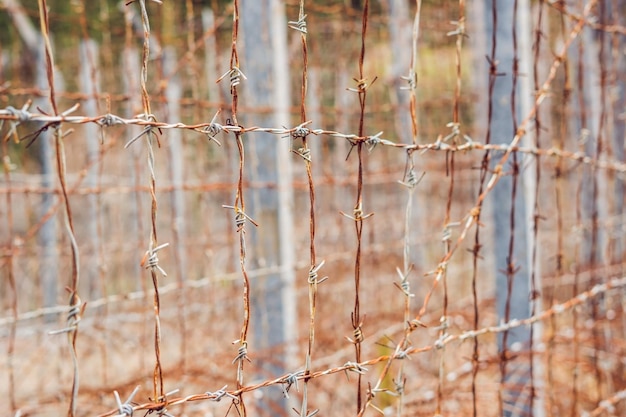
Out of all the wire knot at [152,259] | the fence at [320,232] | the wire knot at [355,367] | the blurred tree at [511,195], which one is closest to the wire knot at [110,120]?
the fence at [320,232]

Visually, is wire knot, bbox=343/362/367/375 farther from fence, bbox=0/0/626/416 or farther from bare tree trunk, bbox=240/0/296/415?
bare tree trunk, bbox=240/0/296/415

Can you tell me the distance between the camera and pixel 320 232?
5.49 meters

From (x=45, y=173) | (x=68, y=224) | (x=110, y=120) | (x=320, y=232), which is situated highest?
(x=110, y=120)

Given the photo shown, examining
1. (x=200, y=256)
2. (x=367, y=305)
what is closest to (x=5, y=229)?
(x=200, y=256)

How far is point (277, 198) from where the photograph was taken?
6.48ft

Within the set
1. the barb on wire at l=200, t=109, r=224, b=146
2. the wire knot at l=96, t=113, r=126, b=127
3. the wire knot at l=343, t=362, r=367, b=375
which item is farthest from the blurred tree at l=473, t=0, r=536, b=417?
the wire knot at l=96, t=113, r=126, b=127

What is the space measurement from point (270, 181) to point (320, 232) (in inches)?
139

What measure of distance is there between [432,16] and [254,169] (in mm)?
4318

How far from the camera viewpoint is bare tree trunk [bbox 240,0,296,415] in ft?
6.45

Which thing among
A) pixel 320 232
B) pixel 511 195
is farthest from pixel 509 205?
pixel 320 232

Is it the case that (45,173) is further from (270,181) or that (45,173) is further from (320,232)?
(270,181)

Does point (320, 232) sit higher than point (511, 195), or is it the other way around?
point (511, 195)

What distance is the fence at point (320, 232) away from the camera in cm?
90

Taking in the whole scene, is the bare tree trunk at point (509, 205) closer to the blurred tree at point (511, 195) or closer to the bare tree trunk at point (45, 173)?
the blurred tree at point (511, 195)
